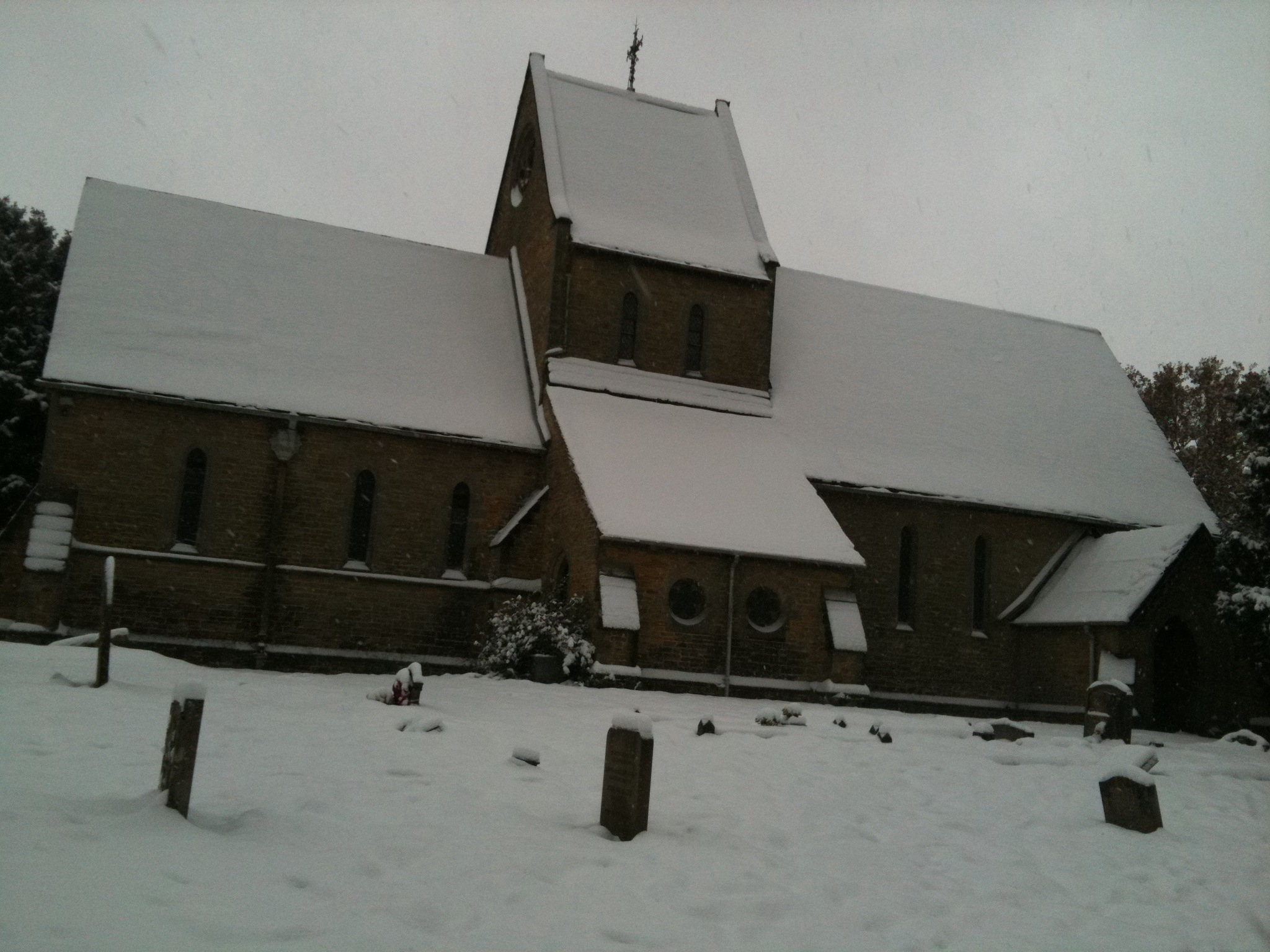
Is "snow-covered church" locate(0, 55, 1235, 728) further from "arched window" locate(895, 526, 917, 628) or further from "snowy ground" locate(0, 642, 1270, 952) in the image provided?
"snowy ground" locate(0, 642, 1270, 952)

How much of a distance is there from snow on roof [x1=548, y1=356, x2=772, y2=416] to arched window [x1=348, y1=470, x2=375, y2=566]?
4.61 m

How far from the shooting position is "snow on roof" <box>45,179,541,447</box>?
71.2ft

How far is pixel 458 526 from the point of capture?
75.9ft

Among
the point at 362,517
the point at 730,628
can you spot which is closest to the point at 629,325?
the point at 362,517

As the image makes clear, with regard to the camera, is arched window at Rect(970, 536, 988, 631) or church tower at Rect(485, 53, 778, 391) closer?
church tower at Rect(485, 53, 778, 391)

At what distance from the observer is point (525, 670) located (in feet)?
64.4

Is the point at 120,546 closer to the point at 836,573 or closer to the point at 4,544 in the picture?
the point at 4,544

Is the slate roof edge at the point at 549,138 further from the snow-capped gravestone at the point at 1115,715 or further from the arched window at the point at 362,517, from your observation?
the snow-capped gravestone at the point at 1115,715

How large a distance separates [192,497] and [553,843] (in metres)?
16.1

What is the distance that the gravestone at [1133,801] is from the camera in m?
10.1

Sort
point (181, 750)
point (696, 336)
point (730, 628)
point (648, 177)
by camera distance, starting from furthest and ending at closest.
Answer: point (648, 177) < point (696, 336) < point (730, 628) < point (181, 750)

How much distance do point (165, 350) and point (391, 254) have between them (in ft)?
23.2

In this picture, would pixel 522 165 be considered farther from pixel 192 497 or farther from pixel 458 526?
pixel 192 497

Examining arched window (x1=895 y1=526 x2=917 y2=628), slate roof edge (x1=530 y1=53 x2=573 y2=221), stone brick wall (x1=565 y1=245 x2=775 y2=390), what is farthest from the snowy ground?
slate roof edge (x1=530 y1=53 x2=573 y2=221)
